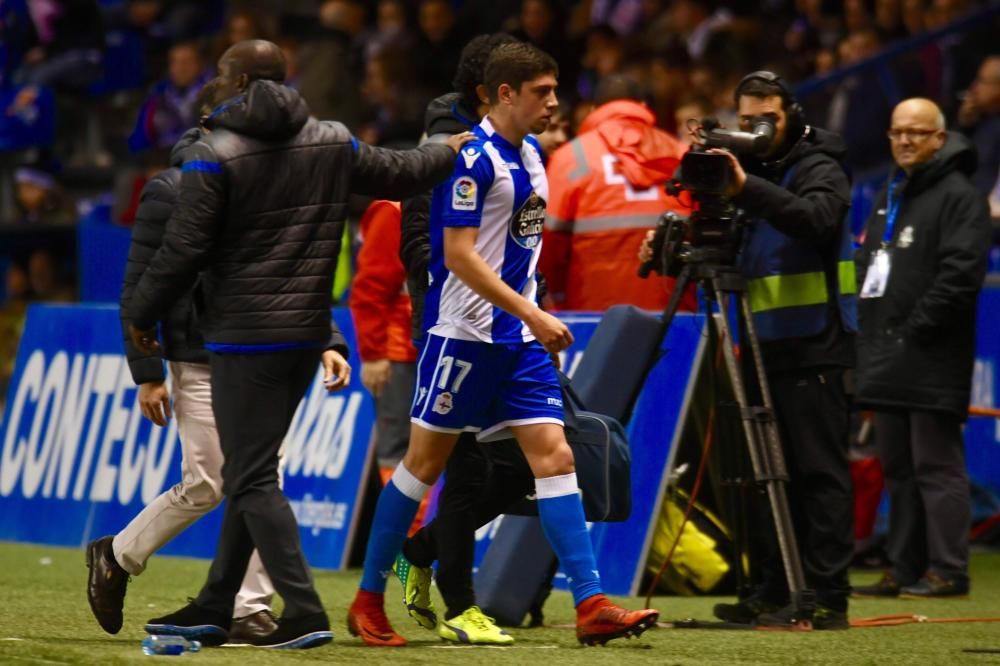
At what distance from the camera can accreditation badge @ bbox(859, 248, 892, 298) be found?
27.8ft

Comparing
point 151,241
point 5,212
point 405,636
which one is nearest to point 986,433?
point 405,636

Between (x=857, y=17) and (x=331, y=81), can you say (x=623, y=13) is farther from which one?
(x=857, y=17)

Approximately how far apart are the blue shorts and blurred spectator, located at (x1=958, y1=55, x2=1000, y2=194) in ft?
17.6

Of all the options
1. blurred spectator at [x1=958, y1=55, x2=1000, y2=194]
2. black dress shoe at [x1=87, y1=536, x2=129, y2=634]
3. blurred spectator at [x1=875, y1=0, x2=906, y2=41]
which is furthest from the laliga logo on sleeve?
blurred spectator at [x1=875, y1=0, x2=906, y2=41]

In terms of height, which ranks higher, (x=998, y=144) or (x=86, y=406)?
(x=998, y=144)

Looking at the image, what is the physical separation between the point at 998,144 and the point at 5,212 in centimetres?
969

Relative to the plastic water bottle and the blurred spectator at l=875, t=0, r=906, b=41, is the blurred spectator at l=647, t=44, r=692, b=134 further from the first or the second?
the plastic water bottle

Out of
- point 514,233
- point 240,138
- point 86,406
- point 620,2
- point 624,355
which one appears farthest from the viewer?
point 620,2

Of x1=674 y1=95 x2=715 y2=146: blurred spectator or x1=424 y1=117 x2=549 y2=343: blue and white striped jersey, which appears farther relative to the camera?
x1=674 y1=95 x2=715 y2=146: blurred spectator

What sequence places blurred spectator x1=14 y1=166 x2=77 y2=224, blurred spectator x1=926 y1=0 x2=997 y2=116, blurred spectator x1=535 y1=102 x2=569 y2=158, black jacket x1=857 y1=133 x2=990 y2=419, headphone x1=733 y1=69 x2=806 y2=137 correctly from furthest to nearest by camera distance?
blurred spectator x1=14 y1=166 x2=77 y2=224 < blurred spectator x1=926 y1=0 x2=997 y2=116 < black jacket x1=857 y1=133 x2=990 y2=419 < blurred spectator x1=535 y1=102 x2=569 y2=158 < headphone x1=733 y1=69 x2=806 y2=137

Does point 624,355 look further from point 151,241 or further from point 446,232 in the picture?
point 151,241

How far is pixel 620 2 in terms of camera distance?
1536cm

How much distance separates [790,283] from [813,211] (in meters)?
0.32

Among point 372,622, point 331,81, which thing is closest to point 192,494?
point 372,622
